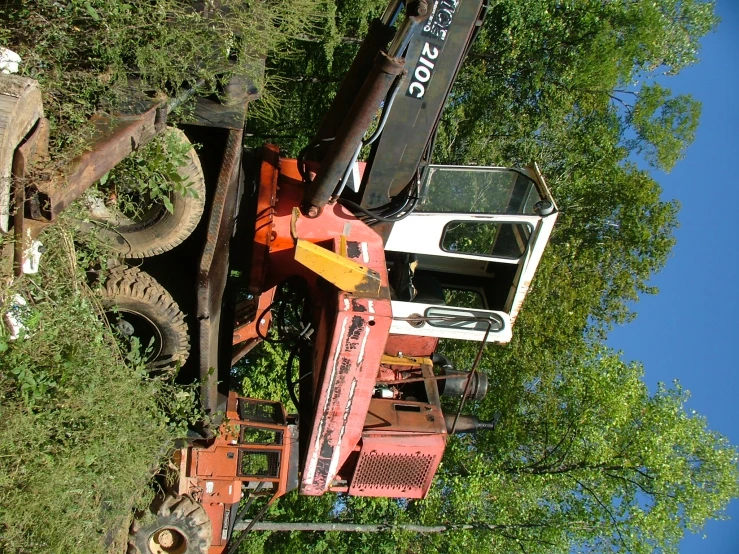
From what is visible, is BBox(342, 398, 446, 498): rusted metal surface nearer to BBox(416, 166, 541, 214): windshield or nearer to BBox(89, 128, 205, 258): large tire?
BBox(416, 166, 541, 214): windshield

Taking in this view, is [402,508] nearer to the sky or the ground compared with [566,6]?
nearer to the ground

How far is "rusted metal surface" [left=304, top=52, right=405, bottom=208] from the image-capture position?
432 centimetres

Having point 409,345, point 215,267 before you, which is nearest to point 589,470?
point 409,345

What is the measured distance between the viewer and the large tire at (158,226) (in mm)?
4469

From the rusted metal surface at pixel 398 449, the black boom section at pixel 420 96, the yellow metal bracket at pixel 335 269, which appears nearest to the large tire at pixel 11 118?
the yellow metal bracket at pixel 335 269

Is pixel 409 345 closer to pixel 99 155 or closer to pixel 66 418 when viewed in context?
pixel 66 418

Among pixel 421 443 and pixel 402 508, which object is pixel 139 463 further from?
pixel 402 508

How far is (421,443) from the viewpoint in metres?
5.65

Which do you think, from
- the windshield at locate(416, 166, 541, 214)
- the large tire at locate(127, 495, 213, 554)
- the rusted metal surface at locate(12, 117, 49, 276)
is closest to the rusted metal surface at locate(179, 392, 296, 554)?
the large tire at locate(127, 495, 213, 554)

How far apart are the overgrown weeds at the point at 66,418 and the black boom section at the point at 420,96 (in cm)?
233

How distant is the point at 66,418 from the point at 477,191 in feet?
12.8

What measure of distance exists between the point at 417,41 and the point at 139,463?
380 cm

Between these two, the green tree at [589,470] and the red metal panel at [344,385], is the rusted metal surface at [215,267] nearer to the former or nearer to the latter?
the red metal panel at [344,385]

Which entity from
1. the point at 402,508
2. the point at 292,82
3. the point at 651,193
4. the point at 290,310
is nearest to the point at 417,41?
the point at 290,310
